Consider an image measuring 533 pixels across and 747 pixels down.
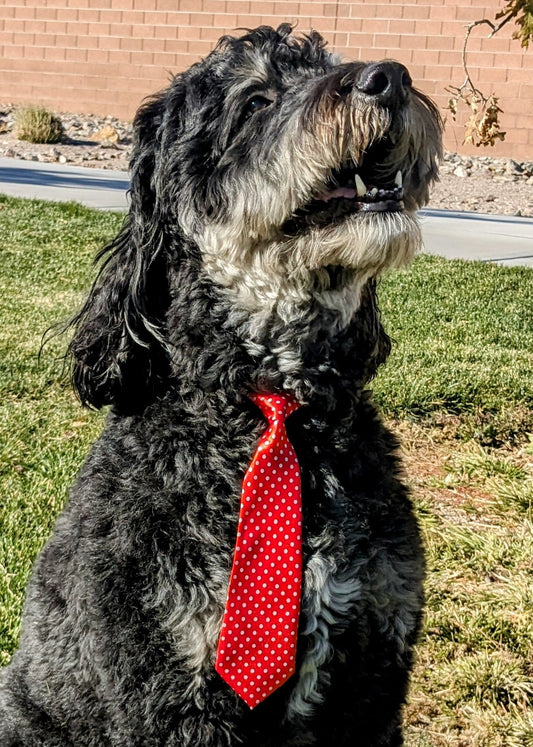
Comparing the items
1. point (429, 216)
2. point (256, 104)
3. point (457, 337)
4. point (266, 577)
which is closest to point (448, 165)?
point (429, 216)

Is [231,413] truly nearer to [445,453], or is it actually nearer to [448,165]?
[445,453]

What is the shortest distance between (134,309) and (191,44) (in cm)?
1845

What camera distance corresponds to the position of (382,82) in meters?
2.42

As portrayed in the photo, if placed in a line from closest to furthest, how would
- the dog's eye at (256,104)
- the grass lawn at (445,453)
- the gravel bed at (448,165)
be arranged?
the dog's eye at (256,104) → the grass lawn at (445,453) → the gravel bed at (448,165)

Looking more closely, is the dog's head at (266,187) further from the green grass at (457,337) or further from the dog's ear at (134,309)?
the green grass at (457,337)

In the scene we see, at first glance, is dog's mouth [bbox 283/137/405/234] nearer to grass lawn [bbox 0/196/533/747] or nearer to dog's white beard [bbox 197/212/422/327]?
dog's white beard [bbox 197/212/422/327]

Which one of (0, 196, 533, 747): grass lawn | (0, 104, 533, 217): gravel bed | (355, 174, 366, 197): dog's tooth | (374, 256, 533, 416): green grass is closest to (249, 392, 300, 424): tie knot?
(355, 174, 366, 197): dog's tooth

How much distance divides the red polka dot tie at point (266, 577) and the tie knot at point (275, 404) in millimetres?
55

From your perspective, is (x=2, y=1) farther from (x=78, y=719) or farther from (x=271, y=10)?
(x=78, y=719)

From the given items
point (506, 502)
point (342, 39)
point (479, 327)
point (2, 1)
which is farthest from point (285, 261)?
point (2, 1)

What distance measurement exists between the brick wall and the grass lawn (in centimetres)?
981

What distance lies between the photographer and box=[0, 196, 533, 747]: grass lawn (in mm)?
3523

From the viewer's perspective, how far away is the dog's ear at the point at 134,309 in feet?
8.98

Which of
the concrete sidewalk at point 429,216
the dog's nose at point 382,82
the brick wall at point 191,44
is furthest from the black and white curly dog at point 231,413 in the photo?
the brick wall at point 191,44
